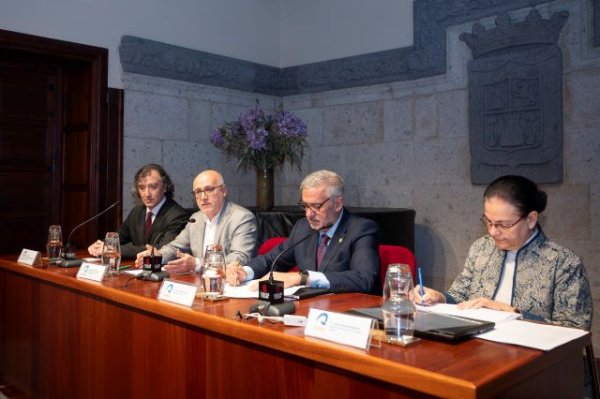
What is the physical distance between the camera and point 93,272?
2402 mm

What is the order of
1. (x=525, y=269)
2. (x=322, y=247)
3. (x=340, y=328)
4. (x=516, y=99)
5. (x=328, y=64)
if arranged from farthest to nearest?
1. (x=328, y=64)
2. (x=516, y=99)
3. (x=322, y=247)
4. (x=525, y=269)
5. (x=340, y=328)

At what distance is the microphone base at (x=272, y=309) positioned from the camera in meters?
1.71

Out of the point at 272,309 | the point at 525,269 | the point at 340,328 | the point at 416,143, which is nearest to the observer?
the point at 340,328

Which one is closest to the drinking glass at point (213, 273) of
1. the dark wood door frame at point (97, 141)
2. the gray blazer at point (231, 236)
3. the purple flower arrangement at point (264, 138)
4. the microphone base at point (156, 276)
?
the microphone base at point (156, 276)

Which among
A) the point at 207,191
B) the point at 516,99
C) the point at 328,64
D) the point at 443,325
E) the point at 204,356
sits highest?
the point at 328,64

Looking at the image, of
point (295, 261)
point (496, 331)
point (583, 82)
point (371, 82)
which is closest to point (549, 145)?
point (583, 82)

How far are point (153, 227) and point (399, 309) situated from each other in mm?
2447

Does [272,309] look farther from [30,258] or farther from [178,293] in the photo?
[30,258]

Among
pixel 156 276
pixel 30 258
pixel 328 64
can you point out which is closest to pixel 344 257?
pixel 156 276

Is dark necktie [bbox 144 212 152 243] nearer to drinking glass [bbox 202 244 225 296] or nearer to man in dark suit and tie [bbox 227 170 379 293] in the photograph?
man in dark suit and tie [bbox 227 170 379 293]

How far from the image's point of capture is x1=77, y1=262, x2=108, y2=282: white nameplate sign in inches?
92.8

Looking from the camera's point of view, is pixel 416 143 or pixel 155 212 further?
pixel 416 143

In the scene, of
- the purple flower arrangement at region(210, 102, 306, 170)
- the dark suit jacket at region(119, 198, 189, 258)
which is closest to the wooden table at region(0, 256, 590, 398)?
the dark suit jacket at region(119, 198, 189, 258)

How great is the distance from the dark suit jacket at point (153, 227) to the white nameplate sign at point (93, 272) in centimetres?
83
